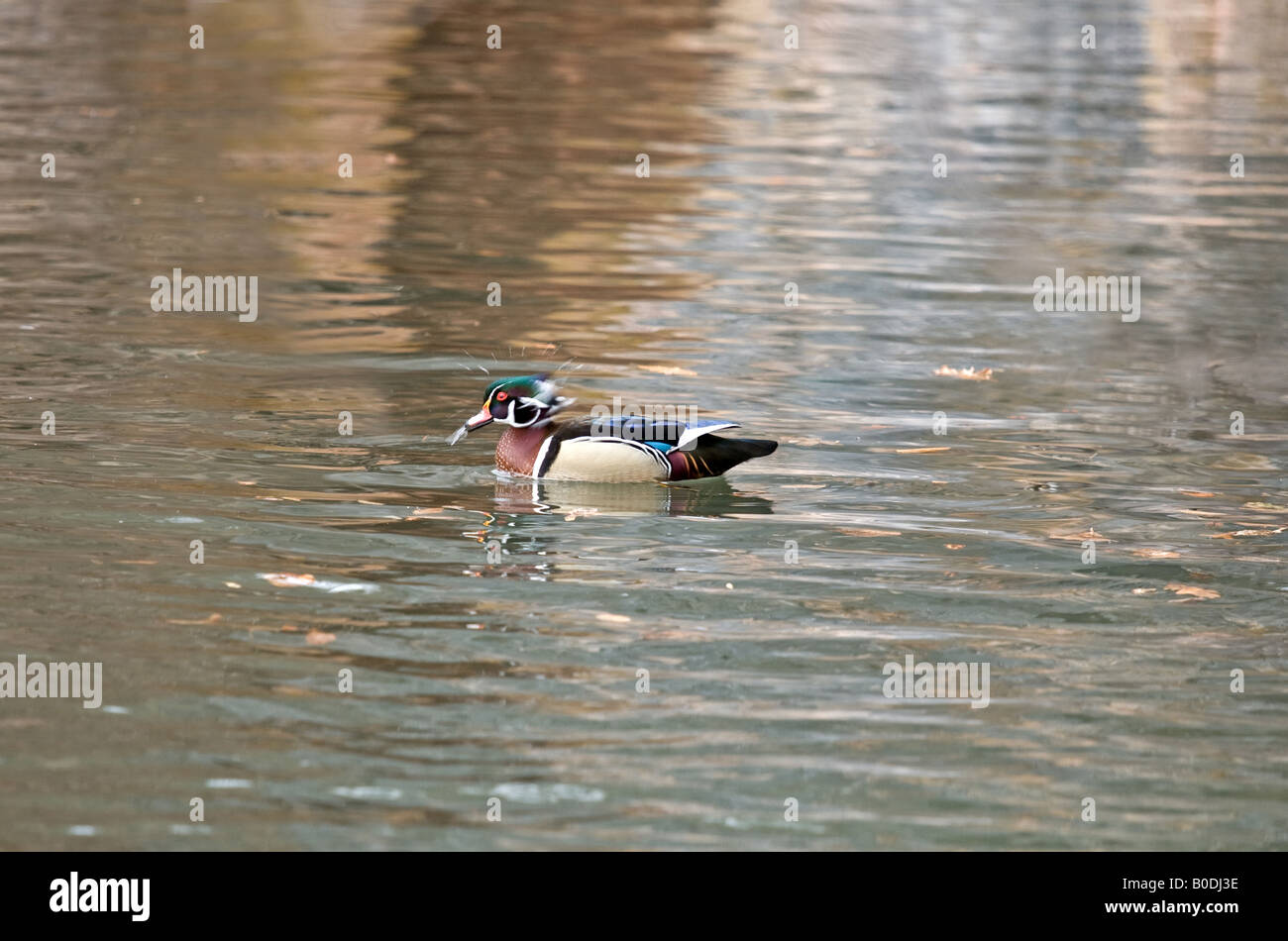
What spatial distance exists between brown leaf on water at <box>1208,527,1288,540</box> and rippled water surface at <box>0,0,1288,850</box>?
47mm

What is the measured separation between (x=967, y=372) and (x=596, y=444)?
4185 millimetres

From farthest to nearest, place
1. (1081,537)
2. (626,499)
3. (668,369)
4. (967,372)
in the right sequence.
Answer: (967,372), (668,369), (626,499), (1081,537)

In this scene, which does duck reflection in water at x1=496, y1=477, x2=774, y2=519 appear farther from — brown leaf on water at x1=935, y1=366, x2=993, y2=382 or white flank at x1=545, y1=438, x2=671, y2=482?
brown leaf on water at x1=935, y1=366, x2=993, y2=382

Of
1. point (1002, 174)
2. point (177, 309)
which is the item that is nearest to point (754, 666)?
point (177, 309)

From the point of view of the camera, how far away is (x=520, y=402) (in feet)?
33.7

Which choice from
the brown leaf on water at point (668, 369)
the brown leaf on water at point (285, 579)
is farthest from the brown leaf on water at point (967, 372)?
the brown leaf on water at point (285, 579)

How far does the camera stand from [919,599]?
8570 mm

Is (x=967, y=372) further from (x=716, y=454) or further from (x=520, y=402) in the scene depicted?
(x=520, y=402)

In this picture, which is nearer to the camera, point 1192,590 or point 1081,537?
point 1192,590

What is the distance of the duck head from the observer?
33.7 ft

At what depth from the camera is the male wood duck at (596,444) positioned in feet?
33.1

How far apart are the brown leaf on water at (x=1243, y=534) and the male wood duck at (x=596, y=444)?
245 cm

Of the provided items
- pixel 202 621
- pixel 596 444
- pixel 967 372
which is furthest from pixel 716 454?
pixel 967 372
